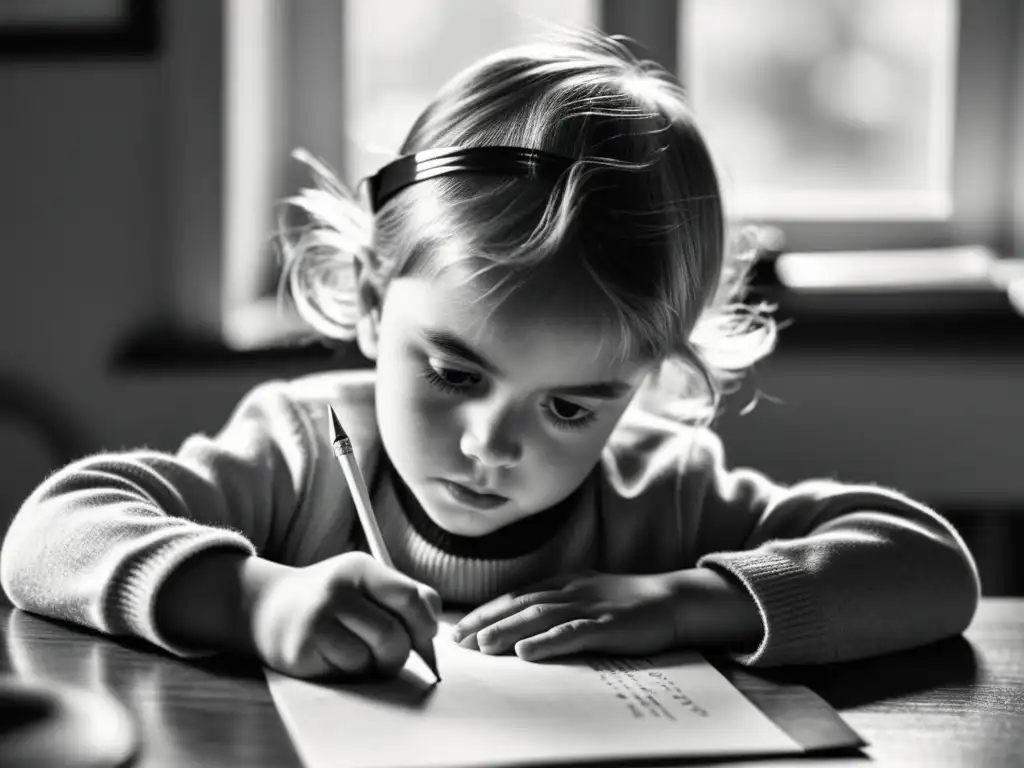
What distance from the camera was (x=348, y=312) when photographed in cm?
112

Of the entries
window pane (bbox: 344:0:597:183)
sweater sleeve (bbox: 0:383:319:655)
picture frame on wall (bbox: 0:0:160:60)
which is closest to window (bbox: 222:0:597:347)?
window pane (bbox: 344:0:597:183)

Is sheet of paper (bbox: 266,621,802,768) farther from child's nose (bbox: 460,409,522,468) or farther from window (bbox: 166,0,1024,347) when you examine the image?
window (bbox: 166,0,1024,347)

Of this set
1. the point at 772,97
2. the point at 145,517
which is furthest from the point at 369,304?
the point at 772,97

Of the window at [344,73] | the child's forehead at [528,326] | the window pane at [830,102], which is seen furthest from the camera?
the window pane at [830,102]

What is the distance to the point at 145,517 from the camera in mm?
737

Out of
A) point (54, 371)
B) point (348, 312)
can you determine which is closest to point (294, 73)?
point (54, 371)

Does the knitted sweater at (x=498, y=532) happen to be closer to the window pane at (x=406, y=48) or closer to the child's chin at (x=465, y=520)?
the child's chin at (x=465, y=520)

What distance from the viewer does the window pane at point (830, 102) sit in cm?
178

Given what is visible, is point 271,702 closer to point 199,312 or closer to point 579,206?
point 579,206

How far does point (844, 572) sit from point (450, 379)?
0.28 meters

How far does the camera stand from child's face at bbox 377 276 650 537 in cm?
77

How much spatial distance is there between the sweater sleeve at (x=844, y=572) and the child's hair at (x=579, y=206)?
0.14m

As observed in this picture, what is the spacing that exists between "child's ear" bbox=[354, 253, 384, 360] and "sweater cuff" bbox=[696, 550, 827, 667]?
0.32 meters

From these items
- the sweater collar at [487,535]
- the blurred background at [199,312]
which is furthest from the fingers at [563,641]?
the blurred background at [199,312]
